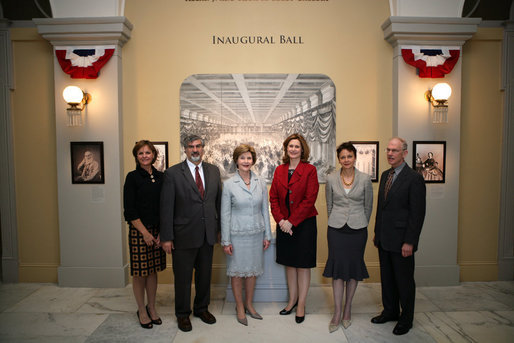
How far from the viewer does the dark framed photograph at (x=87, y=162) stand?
171 inches

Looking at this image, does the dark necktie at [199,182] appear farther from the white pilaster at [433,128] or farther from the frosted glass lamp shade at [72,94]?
the white pilaster at [433,128]

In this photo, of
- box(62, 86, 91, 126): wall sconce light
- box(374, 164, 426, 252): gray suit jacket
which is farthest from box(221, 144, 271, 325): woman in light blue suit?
box(62, 86, 91, 126): wall sconce light

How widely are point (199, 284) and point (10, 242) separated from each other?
10.8 ft

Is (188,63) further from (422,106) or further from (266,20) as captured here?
(422,106)

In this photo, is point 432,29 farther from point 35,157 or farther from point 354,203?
point 35,157

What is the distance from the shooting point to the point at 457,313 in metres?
3.58

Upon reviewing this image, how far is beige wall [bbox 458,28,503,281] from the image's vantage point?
4.48m

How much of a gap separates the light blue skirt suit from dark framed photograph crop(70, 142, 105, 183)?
2208 mm

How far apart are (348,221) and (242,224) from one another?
1086 millimetres

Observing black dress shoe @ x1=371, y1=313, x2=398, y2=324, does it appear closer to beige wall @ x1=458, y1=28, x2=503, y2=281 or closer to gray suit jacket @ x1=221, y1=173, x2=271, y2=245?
gray suit jacket @ x1=221, y1=173, x2=271, y2=245

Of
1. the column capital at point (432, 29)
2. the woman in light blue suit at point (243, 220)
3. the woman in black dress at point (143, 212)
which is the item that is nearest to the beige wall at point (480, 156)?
the column capital at point (432, 29)

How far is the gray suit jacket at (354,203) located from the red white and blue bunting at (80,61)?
141 inches

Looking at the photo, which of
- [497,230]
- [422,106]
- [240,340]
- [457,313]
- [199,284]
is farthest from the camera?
[497,230]

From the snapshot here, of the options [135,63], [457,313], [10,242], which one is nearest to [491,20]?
[457,313]
